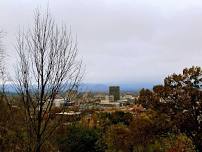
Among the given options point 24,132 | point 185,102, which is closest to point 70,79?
point 24,132

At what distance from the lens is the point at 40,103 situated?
29.7 ft

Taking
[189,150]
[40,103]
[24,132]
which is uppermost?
[40,103]

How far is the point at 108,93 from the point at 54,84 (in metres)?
103

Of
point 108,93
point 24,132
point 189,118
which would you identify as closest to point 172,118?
point 189,118

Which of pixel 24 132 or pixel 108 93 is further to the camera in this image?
pixel 108 93

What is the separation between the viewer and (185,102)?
95.1 feet

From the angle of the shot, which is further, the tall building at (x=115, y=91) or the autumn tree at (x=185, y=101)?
the tall building at (x=115, y=91)

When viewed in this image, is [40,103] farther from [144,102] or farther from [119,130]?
[119,130]

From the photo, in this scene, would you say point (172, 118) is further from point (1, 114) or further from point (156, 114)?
point (1, 114)

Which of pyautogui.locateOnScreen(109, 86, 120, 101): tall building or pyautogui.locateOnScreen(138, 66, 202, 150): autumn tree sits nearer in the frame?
pyautogui.locateOnScreen(138, 66, 202, 150): autumn tree

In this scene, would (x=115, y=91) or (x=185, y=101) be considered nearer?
(x=185, y=101)

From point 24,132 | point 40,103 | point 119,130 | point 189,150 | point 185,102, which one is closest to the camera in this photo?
point 40,103

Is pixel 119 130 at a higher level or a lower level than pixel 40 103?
lower

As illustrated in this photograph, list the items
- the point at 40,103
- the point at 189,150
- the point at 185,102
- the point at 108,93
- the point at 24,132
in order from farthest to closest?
1. the point at 108,93
2. the point at 185,102
3. the point at 189,150
4. the point at 24,132
5. the point at 40,103
